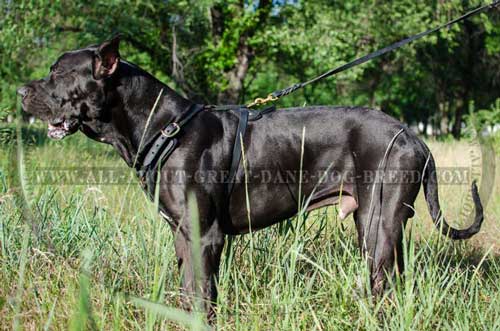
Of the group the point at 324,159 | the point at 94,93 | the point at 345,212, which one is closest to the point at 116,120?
the point at 94,93

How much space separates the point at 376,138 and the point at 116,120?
61.8 inches

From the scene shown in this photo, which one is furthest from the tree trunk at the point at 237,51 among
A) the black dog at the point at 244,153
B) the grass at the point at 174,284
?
the black dog at the point at 244,153

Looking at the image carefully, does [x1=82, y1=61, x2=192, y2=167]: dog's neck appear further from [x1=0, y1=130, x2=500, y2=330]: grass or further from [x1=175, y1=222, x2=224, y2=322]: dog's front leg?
[x1=175, y1=222, x2=224, y2=322]: dog's front leg

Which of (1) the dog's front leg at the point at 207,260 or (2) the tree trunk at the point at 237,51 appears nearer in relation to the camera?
(1) the dog's front leg at the point at 207,260

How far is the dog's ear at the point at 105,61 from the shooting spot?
3.08 metres

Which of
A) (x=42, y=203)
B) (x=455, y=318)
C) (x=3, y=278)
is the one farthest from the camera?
(x=42, y=203)

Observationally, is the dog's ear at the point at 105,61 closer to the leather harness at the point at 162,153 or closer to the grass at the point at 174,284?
→ the leather harness at the point at 162,153

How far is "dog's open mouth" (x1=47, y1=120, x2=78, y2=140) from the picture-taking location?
317 centimetres

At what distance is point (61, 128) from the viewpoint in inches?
126

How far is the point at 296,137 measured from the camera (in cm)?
338

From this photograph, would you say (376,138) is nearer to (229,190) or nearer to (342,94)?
(229,190)

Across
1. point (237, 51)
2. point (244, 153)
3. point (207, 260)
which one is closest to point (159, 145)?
point (244, 153)

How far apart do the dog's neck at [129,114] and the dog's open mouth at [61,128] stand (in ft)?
0.22

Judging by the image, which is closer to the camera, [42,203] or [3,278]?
[3,278]
